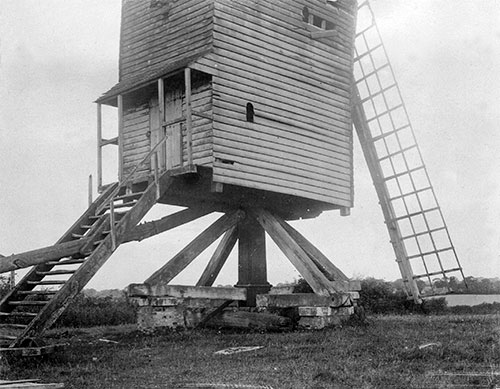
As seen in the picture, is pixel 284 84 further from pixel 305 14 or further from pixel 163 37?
pixel 163 37

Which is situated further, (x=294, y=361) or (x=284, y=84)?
(x=284, y=84)

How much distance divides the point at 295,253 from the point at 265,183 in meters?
1.82

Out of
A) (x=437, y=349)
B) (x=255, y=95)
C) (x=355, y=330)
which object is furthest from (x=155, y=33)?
(x=437, y=349)

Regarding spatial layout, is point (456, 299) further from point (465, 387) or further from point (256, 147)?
point (465, 387)

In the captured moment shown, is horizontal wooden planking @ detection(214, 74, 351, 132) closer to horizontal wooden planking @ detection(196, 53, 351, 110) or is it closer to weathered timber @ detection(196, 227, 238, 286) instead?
horizontal wooden planking @ detection(196, 53, 351, 110)

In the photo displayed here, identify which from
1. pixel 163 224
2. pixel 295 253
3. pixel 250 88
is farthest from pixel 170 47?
pixel 295 253

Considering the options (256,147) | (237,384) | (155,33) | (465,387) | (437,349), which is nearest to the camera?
(465,387)

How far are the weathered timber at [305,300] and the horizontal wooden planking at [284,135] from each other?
12.0 ft

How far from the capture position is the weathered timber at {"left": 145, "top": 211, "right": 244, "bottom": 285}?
555 inches

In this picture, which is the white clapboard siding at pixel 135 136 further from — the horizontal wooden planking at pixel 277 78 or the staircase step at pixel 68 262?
the staircase step at pixel 68 262

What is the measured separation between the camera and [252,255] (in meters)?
17.5

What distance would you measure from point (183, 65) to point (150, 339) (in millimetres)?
5672

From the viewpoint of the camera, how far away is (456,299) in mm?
30016

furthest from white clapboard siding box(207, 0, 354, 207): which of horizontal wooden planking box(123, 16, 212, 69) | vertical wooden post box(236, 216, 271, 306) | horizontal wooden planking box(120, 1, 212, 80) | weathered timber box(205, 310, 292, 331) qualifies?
weathered timber box(205, 310, 292, 331)
